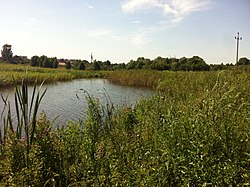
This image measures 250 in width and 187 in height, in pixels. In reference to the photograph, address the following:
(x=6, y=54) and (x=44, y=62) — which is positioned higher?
(x=6, y=54)

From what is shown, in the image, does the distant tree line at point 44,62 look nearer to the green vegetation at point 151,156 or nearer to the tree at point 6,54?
the tree at point 6,54

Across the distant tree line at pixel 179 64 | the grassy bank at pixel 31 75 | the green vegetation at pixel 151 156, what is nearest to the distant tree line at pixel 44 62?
the grassy bank at pixel 31 75

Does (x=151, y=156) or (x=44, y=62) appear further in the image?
(x=44, y=62)

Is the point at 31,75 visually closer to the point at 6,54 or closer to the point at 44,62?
the point at 44,62

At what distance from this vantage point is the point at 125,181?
2334 mm

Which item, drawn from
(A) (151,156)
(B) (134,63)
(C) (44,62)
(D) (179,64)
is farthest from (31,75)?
(A) (151,156)

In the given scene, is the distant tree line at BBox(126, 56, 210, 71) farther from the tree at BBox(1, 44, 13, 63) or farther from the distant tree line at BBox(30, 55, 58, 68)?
the tree at BBox(1, 44, 13, 63)

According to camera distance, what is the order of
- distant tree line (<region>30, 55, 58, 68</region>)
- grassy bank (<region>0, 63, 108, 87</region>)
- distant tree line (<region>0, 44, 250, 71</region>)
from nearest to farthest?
grassy bank (<region>0, 63, 108, 87</region>)
distant tree line (<region>0, 44, 250, 71</region>)
distant tree line (<region>30, 55, 58, 68</region>)

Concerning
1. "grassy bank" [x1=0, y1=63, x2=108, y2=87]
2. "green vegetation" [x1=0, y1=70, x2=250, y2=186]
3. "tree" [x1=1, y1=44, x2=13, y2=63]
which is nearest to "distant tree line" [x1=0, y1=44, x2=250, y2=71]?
"tree" [x1=1, y1=44, x2=13, y2=63]

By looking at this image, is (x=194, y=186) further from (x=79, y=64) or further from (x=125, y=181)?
(x=79, y=64)

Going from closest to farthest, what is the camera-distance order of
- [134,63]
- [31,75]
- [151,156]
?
[151,156]
[31,75]
[134,63]

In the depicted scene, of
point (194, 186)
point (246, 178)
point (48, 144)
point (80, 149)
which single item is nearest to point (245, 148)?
point (246, 178)

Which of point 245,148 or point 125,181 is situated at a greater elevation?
point 245,148

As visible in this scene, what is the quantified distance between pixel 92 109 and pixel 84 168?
1.76 meters
